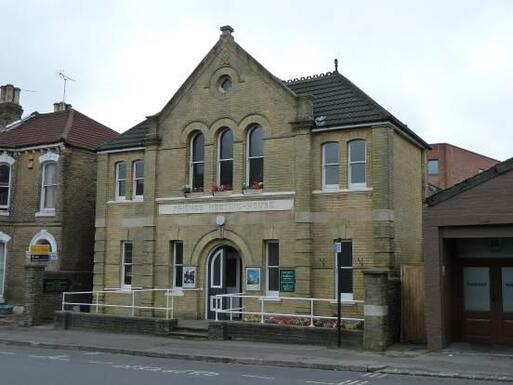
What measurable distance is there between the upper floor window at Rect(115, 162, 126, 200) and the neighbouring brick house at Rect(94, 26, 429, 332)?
5 cm

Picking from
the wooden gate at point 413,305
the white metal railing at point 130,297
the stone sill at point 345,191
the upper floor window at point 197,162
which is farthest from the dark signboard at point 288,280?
the upper floor window at point 197,162

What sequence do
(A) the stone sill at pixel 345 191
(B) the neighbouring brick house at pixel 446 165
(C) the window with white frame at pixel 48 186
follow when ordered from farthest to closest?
1. (B) the neighbouring brick house at pixel 446 165
2. (C) the window with white frame at pixel 48 186
3. (A) the stone sill at pixel 345 191

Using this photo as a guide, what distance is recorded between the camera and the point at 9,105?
31.0m

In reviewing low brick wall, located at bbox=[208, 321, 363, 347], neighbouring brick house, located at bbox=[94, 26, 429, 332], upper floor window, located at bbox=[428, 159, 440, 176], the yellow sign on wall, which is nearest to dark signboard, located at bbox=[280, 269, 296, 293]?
neighbouring brick house, located at bbox=[94, 26, 429, 332]

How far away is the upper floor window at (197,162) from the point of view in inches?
915

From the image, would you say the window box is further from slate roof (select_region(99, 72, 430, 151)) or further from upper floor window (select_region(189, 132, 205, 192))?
slate roof (select_region(99, 72, 430, 151))

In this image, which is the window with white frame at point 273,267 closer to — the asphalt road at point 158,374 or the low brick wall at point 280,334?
the low brick wall at point 280,334

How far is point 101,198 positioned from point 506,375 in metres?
16.9

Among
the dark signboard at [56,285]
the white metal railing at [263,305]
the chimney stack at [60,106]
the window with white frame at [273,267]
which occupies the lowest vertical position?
the white metal railing at [263,305]

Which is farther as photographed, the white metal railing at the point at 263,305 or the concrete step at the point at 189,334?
the concrete step at the point at 189,334

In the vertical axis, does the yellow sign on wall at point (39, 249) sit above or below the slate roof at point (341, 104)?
below

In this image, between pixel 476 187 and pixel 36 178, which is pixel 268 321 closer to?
pixel 476 187

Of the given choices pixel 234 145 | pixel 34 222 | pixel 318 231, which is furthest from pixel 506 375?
Answer: pixel 34 222

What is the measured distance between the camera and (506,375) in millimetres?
12883
